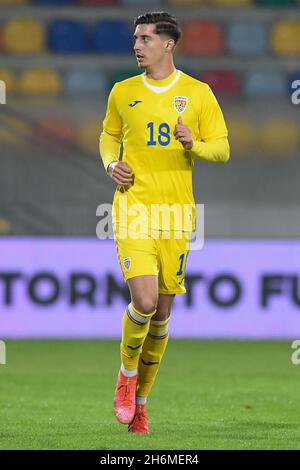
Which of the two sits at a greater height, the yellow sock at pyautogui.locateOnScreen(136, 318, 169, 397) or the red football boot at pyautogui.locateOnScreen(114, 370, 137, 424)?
the yellow sock at pyautogui.locateOnScreen(136, 318, 169, 397)

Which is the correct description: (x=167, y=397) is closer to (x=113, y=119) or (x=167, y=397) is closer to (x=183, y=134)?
(x=113, y=119)

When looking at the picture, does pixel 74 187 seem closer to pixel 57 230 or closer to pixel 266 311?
pixel 57 230

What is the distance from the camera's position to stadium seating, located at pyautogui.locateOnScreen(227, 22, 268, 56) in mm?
14195

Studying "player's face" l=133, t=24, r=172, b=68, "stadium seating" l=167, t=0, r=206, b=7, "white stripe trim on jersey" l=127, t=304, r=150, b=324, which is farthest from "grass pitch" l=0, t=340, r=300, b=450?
"stadium seating" l=167, t=0, r=206, b=7

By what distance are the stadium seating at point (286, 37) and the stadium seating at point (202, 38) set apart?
619mm

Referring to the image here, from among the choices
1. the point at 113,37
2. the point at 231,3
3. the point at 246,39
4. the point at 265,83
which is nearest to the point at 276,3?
the point at 231,3

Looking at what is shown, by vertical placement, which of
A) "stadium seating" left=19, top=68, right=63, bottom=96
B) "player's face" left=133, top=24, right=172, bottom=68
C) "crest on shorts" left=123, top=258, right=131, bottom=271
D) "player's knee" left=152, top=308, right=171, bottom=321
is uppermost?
"stadium seating" left=19, top=68, right=63, bottom=96

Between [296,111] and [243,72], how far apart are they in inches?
52.8

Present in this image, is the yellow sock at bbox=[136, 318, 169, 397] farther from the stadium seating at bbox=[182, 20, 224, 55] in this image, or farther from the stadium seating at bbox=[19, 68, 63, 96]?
the stadium seating at bbox=[182, 20, 224, 55]

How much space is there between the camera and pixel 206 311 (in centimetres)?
1119

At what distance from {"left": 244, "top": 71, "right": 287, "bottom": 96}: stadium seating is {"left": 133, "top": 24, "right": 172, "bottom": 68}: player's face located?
7.34m

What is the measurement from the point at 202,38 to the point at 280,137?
231 centimetres

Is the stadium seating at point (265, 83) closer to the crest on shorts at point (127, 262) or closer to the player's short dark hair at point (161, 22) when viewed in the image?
the player's short dark hair at point (161, 22)

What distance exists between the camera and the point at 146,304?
5859 mm
